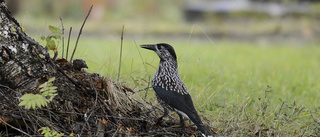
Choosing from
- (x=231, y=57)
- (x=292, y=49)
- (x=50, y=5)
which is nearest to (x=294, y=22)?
(x=292, y=49)

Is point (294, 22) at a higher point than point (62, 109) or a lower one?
higher

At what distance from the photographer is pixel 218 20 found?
16406 mm

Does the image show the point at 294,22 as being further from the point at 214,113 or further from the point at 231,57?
the point at 214,113

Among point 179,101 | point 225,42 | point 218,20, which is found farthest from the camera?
point 218,20

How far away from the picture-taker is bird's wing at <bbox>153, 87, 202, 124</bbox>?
3.42 metres

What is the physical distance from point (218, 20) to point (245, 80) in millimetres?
9312

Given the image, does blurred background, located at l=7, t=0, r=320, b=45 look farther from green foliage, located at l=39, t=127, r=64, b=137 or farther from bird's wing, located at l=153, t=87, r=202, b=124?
green foliage, located at l=39, t=127, r=64, b=137

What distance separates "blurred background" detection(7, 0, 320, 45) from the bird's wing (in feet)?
30.8

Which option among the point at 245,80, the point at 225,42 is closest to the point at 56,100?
the point at 245,80

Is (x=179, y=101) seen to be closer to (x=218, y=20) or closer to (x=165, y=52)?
(x=165, y=52)

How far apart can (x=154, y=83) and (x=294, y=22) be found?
1276 cm

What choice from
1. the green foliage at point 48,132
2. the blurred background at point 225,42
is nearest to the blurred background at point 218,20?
the blurred background at point 225,42

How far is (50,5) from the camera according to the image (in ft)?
63.2

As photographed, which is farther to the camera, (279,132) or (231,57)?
(231,57)
